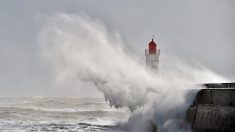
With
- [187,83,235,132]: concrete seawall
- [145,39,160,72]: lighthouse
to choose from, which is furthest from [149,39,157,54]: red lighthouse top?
[187,83,235,132]: concrete seawall

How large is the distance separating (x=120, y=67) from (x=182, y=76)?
260 cm

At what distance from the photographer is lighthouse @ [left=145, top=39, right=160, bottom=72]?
16.5 meters

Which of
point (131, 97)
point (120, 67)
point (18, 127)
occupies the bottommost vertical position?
point (18, 127)

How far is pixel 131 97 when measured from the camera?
15117 mm

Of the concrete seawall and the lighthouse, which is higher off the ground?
the lighthouse

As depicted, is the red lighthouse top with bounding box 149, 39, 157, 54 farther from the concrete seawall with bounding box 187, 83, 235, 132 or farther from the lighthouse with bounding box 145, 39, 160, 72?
the concrete seawall with bounding box 187, 83, 235, 132

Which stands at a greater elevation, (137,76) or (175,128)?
(137,76)

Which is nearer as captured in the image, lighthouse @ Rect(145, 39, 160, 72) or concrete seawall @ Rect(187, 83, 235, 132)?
concrete seawall @ Rect(187, 83, 235, 132)

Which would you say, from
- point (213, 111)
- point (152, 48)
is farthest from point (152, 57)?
point (213, 111)

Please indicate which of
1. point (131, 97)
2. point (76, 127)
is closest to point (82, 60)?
point (131, 97)

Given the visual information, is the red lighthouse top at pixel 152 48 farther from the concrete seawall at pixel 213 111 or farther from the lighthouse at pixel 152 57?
the concrete seawall at pixel 213 111

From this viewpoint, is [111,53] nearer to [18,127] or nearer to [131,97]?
[131,97]

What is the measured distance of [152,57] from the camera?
16.7 meters

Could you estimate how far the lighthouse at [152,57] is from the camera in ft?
54.1
